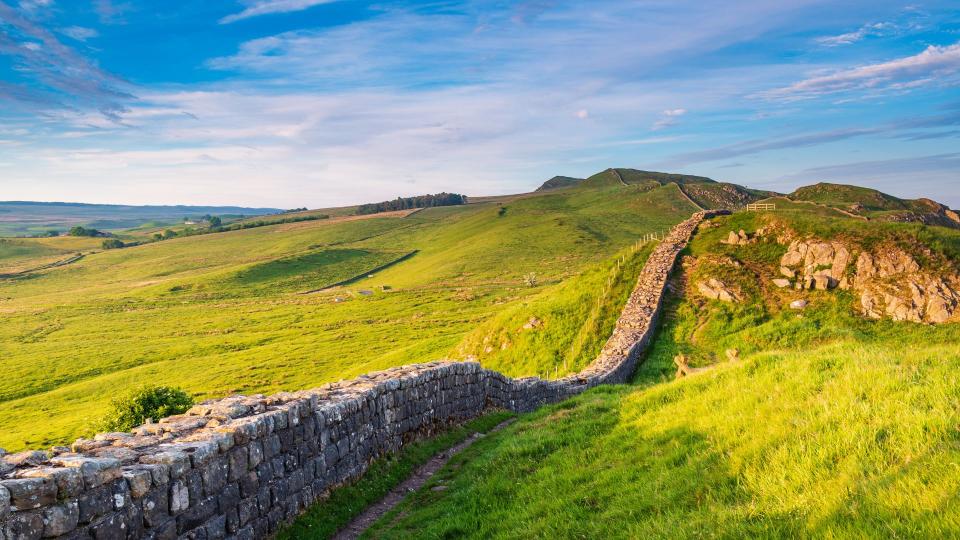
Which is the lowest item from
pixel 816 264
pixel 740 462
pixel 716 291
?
pixel 716 291

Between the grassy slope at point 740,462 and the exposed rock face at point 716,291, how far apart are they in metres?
21.6

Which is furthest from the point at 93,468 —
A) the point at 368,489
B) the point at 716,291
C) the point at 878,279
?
the point at 878,279

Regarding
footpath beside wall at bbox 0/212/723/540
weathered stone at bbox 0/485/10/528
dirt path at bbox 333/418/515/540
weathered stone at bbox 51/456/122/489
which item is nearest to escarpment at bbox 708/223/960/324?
dirt path at bbox 333/418/515/540

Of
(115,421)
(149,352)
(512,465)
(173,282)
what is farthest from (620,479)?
(173,282)

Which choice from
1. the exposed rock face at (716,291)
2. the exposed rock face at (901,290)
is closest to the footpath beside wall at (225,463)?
the exposed rock face at (716,291)

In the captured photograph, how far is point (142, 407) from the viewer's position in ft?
101

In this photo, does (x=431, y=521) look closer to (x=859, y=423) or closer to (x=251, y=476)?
(x=251, y=476)

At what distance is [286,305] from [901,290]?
101017mm

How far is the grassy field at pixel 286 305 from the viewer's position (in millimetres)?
57812

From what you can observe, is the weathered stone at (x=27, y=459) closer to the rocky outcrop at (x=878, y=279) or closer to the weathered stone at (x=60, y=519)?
the weathered stone at (x=60, y=519)

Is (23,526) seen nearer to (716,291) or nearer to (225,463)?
(225,463)

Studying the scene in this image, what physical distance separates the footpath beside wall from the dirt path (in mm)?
905

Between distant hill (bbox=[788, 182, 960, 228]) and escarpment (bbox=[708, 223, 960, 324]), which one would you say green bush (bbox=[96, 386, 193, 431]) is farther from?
distant hill (bbox=[788, 182, 960, 228])

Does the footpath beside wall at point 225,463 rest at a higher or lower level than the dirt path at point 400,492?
higher
